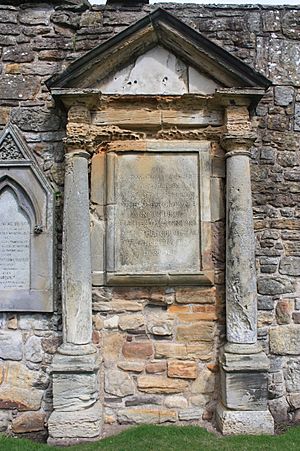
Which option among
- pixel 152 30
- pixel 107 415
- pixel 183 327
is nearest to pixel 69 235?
pixel 183 327

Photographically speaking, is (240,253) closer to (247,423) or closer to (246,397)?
(246,397)

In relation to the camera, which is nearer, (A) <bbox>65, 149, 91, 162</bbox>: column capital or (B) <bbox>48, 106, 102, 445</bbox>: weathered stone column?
(B) <bbox>48, 106, 102, 445</bbox>: weathered stone column

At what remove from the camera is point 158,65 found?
14.5 ft

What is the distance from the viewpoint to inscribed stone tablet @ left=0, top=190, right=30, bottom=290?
14.8 ft

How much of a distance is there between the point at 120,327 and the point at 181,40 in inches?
114

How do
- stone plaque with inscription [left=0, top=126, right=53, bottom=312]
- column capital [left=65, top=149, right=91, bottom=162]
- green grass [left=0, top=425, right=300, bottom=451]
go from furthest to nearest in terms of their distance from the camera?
stone plaque with inscription [left=0, top=126, right=53, bottom=312] < column capital [left=65, top=149, right=91, bottom=162] < green grass [left=0, top=425, right=300, bottom=451]

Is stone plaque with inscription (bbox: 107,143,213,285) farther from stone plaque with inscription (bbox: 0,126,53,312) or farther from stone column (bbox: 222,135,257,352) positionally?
stone plaque with inscription (bbox: 0,126,53,312)

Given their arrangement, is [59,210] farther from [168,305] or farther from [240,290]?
[240,290]

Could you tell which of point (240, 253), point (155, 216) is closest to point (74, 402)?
point (155, 216)

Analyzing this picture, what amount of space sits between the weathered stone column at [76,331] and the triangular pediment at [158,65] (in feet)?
1.22

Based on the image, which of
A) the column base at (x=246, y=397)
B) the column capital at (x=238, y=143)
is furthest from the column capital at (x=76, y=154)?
the column base at (x=246, y=397)

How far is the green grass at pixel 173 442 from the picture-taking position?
3695 millimetres

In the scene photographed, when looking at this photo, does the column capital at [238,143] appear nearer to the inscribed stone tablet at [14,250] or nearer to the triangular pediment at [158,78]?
the triangular pediment at [158,78]

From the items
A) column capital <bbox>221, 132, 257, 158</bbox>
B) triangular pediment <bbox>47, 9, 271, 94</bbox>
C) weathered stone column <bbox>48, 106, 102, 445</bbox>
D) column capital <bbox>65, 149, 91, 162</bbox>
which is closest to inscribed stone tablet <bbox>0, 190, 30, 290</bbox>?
weathered stone column <bbox>48, 106, 102, 445</bbox>
